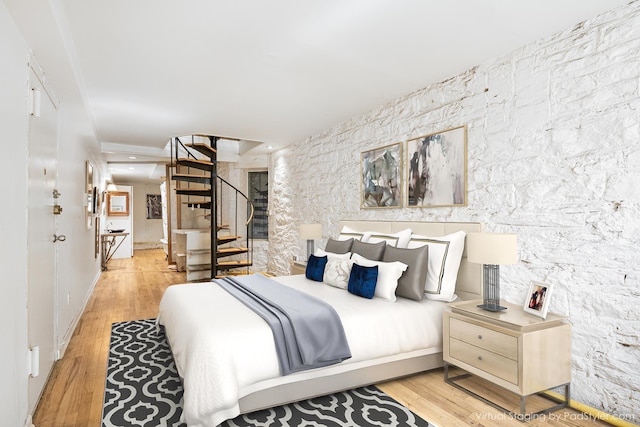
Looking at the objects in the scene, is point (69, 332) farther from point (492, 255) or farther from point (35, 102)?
point (492, 255)

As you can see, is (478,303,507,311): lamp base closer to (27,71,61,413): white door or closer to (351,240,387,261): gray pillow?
(351,240,387,261): gray pillow

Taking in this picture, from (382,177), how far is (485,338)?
2.13 m

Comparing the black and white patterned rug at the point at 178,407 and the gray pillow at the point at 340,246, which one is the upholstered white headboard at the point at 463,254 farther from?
the black and white patterned rug at the point at 178,407

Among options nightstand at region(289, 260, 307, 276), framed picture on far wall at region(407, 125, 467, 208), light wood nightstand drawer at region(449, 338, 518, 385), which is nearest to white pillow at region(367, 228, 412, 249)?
framed picture on far wall at region(407, 125, 467, 208)

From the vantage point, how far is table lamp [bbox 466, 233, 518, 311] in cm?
246

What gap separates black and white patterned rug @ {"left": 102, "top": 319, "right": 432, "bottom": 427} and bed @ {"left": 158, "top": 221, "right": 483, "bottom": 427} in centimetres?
8

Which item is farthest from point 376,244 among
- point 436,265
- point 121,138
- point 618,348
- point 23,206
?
point 121,138

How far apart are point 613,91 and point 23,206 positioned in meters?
3.45

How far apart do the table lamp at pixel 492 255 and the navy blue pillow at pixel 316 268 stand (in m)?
1.51

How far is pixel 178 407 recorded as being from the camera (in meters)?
2.37

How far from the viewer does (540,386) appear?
7.47ft

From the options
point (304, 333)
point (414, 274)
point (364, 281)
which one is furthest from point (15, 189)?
point (414, 274)

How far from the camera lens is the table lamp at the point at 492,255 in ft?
8.09

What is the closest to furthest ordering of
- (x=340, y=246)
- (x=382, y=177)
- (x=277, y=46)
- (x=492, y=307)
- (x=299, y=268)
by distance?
1. (x=492, y=307)
2. (x=277, y=46)
3. (x=340, y=246)
4. (x=382, y=177)
5. (x=299, y=268)
